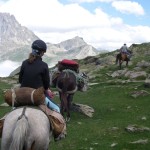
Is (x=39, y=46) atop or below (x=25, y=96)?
atop

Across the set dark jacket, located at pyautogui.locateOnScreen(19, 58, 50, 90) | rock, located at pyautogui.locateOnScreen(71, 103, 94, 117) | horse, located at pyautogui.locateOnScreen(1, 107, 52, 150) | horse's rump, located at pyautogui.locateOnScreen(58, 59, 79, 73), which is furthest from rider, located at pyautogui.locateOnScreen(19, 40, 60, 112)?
rock, located at pyautogui.locateOnScreen(71, 103, 94, 117)

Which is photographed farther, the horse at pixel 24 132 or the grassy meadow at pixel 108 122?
the grassy meadow at pixel 108 122

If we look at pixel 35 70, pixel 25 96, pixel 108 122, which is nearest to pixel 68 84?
pixel 108 122

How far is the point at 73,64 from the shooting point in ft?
69.2

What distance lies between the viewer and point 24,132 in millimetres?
8836

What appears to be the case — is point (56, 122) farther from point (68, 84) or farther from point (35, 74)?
point (68, 84)

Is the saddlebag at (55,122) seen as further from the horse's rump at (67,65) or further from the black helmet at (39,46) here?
the horse's rump at (67,65)

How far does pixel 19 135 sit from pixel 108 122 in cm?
1234

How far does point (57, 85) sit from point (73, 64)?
1410 mm

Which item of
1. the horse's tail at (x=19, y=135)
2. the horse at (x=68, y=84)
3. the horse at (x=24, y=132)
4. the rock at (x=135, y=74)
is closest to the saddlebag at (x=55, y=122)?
the horse at (x=24, y=132)

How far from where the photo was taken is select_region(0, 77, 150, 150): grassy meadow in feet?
52.1

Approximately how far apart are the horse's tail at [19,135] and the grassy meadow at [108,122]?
6802mm

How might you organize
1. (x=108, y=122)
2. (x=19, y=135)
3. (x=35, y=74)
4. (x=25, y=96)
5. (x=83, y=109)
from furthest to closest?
(x=83, y=109) → (x=108, y=122) → (x=35, y=74) → (x=25, y=96) → (x=19, y=135)

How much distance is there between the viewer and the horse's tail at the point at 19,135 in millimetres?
8758
